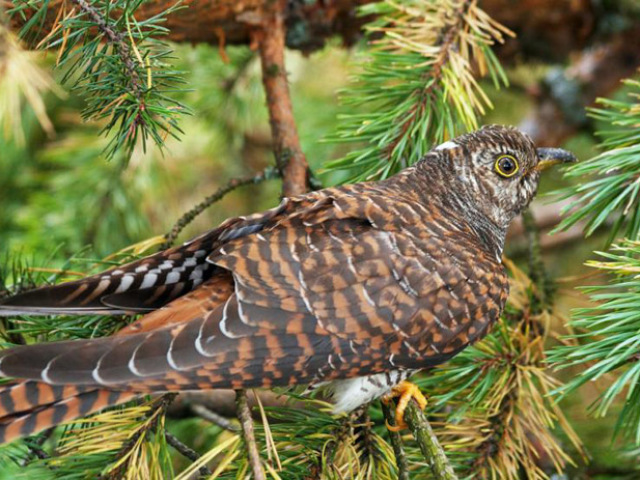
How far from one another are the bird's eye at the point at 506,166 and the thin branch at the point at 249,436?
1175 mm

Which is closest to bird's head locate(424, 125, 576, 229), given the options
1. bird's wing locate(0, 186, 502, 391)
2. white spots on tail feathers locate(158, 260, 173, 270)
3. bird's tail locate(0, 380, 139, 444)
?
bird's wing locate(0, 186, 502, 391)

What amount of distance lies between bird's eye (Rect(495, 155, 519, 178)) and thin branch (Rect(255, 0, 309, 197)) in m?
0.62

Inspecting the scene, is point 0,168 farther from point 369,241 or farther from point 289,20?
point 369,241

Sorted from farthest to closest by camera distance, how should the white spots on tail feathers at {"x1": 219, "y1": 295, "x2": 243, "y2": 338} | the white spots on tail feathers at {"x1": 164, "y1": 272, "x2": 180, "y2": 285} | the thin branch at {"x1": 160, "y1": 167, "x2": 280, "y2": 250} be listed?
the thin branch at {"x1": 160, "y1": 167, "x2": 280, "y2": 250} < the white spots on tail feathers at {"x1": 164, "y1": 272, "x2": 180, "y2": 285} < the white spots on tail feathers at {"x1": 219, "y1": 295, "x2": 243, "y2": 338}

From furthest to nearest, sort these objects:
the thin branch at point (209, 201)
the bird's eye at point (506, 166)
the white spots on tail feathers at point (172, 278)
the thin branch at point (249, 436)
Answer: the bird's eye at point (506, 166)
the thin branch at point (209, 201)
the white spots on tail feathers at point (172, 278)
the thin branch at point (249, 436)

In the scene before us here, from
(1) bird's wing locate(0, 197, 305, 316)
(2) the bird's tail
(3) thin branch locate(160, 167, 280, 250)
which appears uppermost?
(3) thin branch locate(160, 167, 280, 250)

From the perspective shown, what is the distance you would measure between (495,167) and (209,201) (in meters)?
0.92

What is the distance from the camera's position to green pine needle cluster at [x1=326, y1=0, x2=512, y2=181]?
236 cm

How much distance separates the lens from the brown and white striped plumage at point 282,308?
1.74m

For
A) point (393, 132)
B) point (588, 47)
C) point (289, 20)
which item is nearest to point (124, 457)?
point (393, 132)

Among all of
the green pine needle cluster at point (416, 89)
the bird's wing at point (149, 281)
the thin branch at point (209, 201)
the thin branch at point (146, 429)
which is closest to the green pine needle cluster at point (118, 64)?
the bird's wing at point (149, 281)

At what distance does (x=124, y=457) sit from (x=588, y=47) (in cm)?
286

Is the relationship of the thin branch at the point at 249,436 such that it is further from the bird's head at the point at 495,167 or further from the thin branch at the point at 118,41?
the bird's head at the point at 495,167

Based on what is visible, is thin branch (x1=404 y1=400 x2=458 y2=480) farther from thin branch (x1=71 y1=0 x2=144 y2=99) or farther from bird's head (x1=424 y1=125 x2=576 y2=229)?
thin branch (x1=71 y1=0 x2=144 y2=99)
